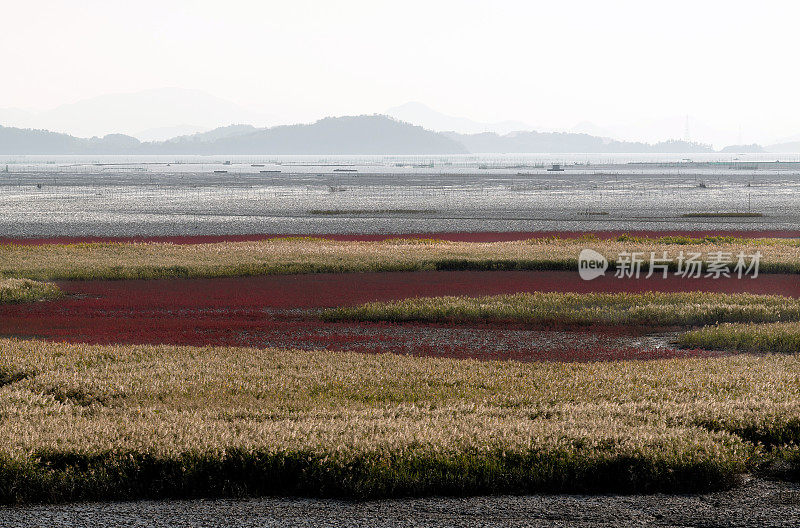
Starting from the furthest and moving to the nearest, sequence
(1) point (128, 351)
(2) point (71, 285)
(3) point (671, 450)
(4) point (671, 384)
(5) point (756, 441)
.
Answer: (2) point (71, 285) < (1) point (128, 351) < (4) point (671, 384) < (5) point (756, 441) < (3) point (671, 450)

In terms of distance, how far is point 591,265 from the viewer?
34.2 m

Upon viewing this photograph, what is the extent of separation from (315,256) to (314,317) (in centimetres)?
1300

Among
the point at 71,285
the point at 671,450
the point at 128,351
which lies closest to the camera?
the point at 671,450

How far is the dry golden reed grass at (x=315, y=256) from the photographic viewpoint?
32.0m

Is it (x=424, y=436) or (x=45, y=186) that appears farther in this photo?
(x=45, y=186)

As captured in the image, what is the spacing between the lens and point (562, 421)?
1122 cm

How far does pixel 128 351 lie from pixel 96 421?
5.78 metres

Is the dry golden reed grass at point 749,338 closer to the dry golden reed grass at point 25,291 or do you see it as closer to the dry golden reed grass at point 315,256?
the dry golden reed grass at point 315,256

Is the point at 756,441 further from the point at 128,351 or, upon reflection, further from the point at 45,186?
the point at 45,186

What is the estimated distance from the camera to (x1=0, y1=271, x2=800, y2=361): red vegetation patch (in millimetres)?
19328

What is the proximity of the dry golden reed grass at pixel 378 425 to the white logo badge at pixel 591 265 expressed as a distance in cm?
1635

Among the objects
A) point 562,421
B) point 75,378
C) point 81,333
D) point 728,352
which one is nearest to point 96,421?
point 75,378

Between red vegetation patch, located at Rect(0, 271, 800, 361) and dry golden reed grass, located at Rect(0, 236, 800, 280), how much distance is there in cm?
145

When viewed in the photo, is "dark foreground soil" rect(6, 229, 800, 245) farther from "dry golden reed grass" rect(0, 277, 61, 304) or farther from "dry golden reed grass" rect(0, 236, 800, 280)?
"dry golden reed grass" rect(0, 277, 61, 304)
